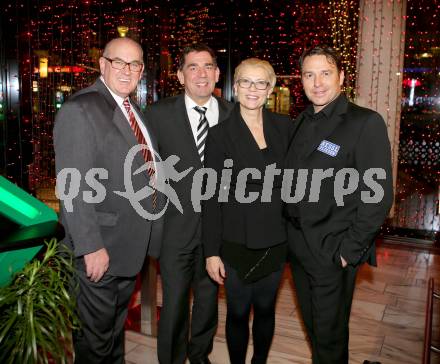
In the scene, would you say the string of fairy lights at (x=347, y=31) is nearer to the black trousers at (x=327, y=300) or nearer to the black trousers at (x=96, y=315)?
the black trousers at (x=327, y=300)

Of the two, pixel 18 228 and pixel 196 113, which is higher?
pixel 196 113

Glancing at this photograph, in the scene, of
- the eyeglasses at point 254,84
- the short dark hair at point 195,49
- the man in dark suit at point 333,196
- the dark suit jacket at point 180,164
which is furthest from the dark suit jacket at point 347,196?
the short dark hair at point 195,49

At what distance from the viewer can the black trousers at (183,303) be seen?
237cm

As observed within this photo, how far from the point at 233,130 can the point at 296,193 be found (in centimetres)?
42

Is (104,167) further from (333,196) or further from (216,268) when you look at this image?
(333,196)

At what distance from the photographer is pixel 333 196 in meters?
1.93

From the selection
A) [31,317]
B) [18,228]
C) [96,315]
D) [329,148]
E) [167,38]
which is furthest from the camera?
[167,38]

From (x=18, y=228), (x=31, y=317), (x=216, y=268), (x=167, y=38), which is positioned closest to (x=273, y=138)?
(x=216, y=268)

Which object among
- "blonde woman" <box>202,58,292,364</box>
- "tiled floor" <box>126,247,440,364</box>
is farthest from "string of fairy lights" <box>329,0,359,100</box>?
"blonde woman" <box>202,58,292,364</box>

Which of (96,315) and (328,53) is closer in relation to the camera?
(328,53)

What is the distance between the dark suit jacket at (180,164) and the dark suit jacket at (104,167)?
20 centimetres

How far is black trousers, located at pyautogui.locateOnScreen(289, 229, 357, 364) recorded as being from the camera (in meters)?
1.98

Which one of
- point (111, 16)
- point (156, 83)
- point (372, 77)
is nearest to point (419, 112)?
point (372, 77)

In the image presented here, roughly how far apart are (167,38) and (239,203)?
4.81 m
